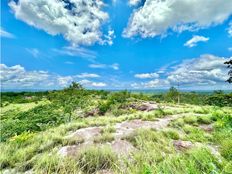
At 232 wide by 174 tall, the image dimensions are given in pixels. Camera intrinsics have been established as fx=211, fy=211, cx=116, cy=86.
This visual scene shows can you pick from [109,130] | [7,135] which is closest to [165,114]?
[109,130]

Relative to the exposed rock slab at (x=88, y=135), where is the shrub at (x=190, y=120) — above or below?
above

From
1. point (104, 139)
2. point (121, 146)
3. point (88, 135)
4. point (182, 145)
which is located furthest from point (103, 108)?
point (182, 145)

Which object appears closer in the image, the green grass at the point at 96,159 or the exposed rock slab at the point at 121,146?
the green grass at the point at 96,159

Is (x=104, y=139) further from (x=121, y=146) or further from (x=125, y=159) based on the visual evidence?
(x=125, y=159)

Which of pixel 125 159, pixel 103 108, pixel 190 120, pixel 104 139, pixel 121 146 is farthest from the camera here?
pixel 103 108

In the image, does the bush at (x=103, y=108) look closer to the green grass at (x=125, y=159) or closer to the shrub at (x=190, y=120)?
the shrub at (x=190, y=120)

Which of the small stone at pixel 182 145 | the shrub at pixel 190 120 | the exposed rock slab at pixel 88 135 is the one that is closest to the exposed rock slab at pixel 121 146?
the exposed rock slab at pixel 88 135

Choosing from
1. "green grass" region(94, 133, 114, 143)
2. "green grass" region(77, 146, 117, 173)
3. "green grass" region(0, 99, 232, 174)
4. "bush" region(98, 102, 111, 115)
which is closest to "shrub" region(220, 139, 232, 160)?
"green grass" region(0, 99, 232, 174)

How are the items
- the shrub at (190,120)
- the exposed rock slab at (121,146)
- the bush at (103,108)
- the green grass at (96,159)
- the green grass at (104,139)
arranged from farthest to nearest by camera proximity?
1. the bush at (103,108)
2. the shrub at (190,120)
3. the green grass at (104,139)
4. the exposed rock slab at (121,146)
5. the green grass at (96,159)

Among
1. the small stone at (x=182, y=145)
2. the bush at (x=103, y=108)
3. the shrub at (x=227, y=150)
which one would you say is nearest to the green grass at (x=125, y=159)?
the shrub at (x=227, y=150)

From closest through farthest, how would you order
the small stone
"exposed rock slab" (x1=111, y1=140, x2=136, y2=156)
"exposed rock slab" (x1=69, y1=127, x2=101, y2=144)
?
1. the small stone
2. "exposed rock slab" (x1=111, y1=140, x2=136, y2=156)
3. "exposed rock slab" (x1=69, y1=127, x2=101, y2=144)

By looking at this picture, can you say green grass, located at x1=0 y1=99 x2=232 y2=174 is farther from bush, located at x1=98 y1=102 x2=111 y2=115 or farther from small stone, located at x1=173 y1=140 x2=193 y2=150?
bush, located at x1=98 y1=102 x2=111 y2=115

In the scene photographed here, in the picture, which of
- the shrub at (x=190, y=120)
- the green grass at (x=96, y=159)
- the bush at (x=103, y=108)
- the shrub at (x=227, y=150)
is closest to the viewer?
the shrub at (x=227, y=150)

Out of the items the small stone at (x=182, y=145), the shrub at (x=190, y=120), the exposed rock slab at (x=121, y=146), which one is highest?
the shrub at (x=190, y=120)
